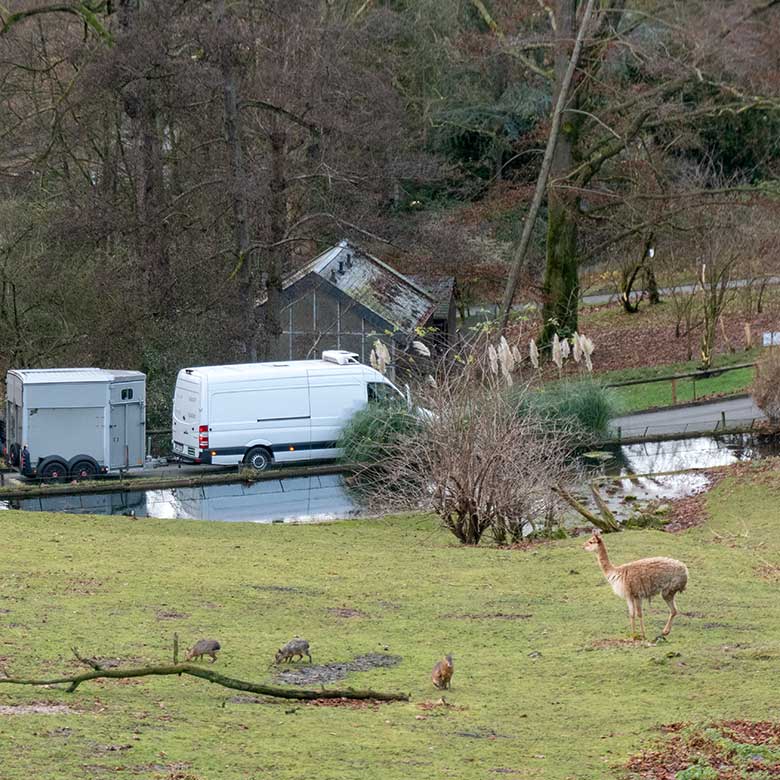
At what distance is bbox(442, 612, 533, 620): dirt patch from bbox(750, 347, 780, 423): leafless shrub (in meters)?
21.8

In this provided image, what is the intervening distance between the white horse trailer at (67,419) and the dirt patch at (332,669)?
759 inches

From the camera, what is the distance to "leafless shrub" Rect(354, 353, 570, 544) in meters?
23.1

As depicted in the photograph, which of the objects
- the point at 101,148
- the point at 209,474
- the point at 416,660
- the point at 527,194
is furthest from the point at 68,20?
the point at 416,660

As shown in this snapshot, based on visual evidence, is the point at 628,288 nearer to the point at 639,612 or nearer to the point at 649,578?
the point at 639,612

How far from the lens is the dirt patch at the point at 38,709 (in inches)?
380

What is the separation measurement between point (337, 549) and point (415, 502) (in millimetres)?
2814

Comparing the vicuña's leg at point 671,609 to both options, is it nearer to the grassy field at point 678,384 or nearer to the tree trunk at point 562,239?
the grassy field at point 678,384

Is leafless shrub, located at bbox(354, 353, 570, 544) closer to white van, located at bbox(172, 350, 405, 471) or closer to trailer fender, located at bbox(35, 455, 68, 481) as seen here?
white van, located at bbox(172, 350, 405, 471)

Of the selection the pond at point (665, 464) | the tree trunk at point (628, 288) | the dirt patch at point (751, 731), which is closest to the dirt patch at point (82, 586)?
the dirt patch at point (751, 731)

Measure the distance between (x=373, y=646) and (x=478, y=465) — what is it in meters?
9.69

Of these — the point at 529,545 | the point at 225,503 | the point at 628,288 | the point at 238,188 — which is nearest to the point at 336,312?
the point at 238,188

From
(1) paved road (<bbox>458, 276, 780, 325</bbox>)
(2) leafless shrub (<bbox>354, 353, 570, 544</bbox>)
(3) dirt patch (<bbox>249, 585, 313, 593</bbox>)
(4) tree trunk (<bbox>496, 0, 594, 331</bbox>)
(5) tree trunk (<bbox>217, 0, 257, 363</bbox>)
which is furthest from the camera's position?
(1) paved road (<bbox>458, 276, 780, 325</bbox>)

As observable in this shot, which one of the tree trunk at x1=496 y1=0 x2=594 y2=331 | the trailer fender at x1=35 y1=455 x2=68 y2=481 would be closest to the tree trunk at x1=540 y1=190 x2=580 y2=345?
the tree trunk at x1=496 y1=0 x2=594 y2=331

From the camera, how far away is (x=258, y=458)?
3378 cm
